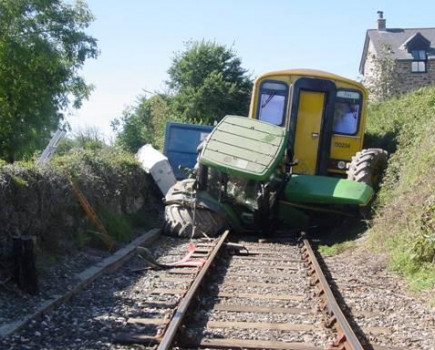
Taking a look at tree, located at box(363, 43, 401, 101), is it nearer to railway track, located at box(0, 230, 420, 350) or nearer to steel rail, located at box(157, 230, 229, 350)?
railway track, located at box(0, 230, 420, 350)

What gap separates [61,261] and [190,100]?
2815cm

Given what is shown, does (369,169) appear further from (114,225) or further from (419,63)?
(419,63)

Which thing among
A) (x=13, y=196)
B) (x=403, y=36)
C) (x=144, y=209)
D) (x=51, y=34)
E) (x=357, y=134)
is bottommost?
(x=144, y=209)

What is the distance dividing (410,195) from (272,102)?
17.9 ft

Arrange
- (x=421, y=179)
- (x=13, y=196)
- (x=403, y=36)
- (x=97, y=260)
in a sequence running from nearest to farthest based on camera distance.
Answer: (x=13, y=196)
(x=97, y=260)
(x=421, y=179)
(x=403, y=36)

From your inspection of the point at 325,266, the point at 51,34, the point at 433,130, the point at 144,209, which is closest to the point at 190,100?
the point at 51,34

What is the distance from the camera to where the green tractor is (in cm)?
1244

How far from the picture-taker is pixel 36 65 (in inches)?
1017

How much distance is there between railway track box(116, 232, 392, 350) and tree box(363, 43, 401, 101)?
2232 cm

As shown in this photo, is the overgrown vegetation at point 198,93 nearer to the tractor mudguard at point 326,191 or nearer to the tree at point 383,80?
the tree at point 383,80

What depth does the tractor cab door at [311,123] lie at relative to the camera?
1465 cm

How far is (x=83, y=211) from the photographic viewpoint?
418 inches

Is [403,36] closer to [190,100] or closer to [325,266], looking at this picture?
[190,100]

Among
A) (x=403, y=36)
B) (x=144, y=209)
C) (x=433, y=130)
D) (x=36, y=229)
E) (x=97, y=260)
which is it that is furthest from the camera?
(x=403, y=36)
